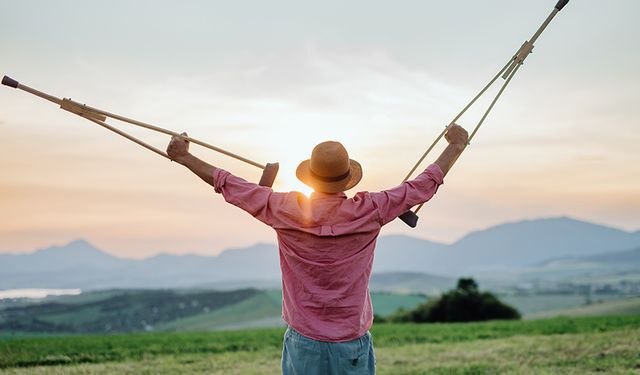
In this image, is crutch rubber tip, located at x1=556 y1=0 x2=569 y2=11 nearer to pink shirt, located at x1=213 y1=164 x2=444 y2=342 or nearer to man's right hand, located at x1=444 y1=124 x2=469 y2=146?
man's right hand, located at x1=444 y1=124 x2=469 y2=146

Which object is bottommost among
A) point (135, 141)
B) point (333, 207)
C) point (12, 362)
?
point (12, 362)

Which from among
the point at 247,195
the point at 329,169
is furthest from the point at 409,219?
the point at 247,195

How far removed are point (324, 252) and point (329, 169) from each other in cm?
47

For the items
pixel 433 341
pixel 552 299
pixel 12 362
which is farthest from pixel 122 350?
pixel 552 299

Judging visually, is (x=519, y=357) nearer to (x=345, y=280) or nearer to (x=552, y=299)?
(x=345, y=280)

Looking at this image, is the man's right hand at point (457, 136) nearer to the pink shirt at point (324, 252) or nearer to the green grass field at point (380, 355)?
the pink shirt at point (324, 252)

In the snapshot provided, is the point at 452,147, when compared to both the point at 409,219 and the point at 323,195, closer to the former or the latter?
the point at 409,219

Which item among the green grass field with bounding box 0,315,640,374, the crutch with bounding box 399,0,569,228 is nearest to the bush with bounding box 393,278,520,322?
the green grass field with bounding box 0,315,640,374

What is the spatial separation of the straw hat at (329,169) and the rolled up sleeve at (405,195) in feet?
0.71

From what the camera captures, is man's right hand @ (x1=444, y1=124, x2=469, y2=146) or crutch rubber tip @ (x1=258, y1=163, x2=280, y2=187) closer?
crutch rubber tip @ (x1=258, y1=163, x2=280, y2=187)

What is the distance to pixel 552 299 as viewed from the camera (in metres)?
80.1

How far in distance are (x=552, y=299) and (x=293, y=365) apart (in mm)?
81009

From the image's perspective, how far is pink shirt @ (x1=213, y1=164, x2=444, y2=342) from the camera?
409 cm

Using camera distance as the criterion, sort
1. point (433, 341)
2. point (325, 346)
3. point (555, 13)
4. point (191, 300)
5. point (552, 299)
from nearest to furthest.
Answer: point (325, 346)
point (555, 13)
point (433, 341)
point (191, 300)
point (552, 299)
